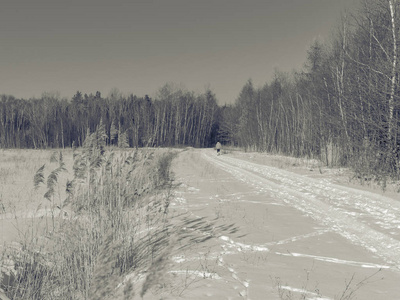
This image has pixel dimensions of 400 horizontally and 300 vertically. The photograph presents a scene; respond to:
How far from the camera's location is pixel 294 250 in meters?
4.30

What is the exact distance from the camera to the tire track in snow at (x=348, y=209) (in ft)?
14.9

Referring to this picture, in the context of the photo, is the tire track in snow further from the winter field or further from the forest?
the forest

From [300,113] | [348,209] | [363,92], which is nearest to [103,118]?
[300,113]

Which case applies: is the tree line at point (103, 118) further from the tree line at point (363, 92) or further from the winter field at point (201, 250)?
the winter field at point (201, 250)

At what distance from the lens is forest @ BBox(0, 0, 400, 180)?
11.3 metres

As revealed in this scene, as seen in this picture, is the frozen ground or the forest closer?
the frozen ground

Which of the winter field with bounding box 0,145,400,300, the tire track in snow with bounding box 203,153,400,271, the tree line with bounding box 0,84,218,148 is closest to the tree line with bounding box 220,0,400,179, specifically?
the tire track in snow with bounding box 203,153,400,271

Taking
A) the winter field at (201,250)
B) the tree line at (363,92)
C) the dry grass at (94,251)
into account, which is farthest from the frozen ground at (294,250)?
the tree line at (363,92)

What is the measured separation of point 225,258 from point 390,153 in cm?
1006

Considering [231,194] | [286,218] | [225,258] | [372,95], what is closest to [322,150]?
[372,95]

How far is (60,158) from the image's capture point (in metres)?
5.38

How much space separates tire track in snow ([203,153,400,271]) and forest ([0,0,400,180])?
3.58 metres

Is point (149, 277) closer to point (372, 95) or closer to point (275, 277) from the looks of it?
point (275, 277)

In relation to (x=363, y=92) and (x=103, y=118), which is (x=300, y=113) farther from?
(x=103, y=118)
